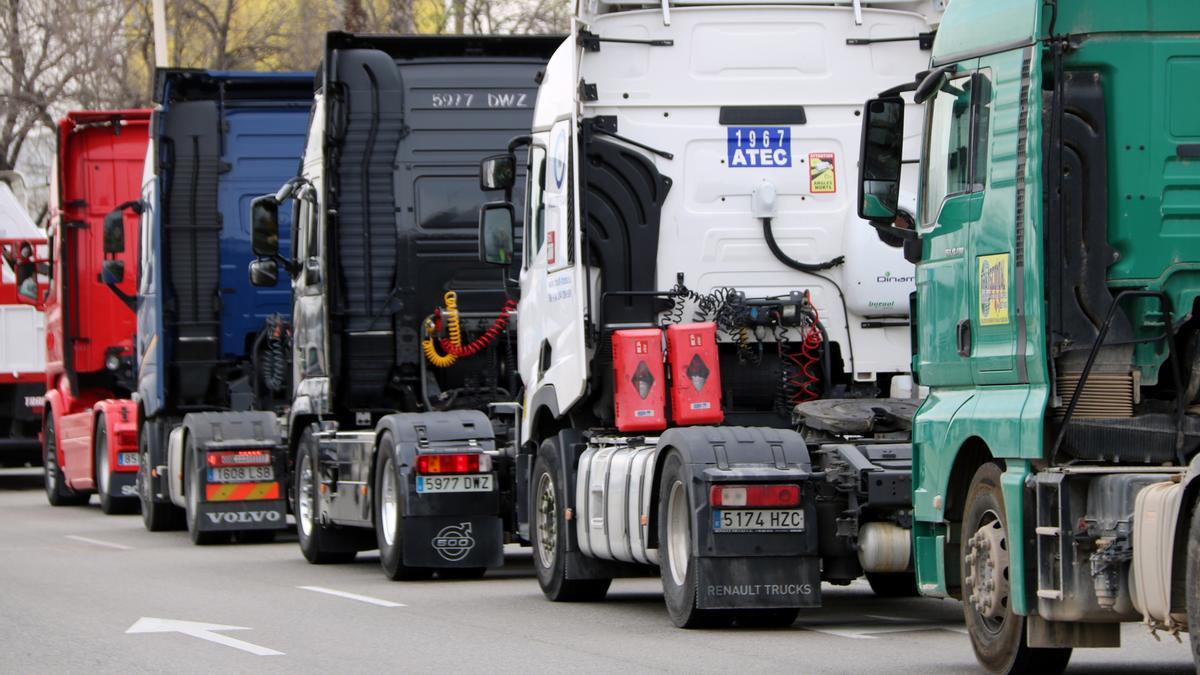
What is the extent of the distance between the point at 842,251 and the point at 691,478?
7.87 ft

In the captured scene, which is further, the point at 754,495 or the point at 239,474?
the point at 239,474

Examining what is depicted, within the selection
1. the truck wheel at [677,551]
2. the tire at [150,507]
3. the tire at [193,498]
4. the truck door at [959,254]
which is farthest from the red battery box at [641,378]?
the tire at [150,507]

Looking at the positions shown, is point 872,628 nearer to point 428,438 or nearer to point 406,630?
point 406,630

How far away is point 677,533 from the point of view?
39.3 feet

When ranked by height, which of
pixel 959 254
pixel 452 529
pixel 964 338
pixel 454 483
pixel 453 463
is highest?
pixel 959 254

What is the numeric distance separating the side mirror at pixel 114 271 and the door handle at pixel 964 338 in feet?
49.5

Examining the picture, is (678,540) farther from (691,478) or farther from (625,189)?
(625,189)

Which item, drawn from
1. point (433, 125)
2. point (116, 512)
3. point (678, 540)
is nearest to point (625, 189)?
point (678, 540)

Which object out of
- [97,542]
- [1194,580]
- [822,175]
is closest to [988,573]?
[1194,580]

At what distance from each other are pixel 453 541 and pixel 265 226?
3.74 meters

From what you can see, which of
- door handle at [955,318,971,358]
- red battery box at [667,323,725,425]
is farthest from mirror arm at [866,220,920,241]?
red battery box at [667,323,725,425]

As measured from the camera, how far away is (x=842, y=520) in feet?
38.1

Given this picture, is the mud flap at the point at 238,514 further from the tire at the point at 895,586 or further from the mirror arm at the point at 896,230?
the mirror arm at the point at 896,230

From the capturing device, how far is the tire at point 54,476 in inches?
1089
